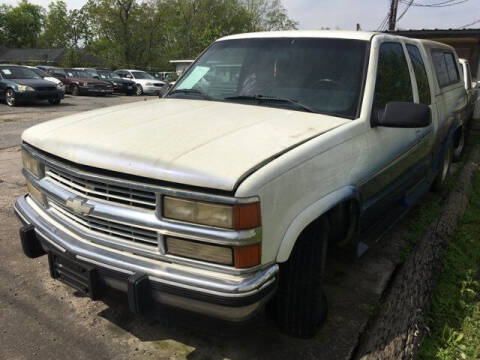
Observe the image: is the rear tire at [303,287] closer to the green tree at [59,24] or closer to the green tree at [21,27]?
the green tree at [59,24]

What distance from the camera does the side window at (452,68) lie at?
5199mm

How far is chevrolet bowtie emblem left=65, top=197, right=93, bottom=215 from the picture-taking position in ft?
7.04

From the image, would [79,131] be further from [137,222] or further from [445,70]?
[445,70]

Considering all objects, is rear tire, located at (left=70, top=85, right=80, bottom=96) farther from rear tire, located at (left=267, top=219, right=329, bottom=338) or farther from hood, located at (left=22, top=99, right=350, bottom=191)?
rear tire, located at (left=267, top=219, right=329, bottom=338)

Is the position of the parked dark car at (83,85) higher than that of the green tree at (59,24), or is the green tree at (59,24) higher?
the green tree at (59,24)

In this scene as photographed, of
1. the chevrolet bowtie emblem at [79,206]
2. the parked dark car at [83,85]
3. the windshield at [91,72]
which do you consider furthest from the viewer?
the windshield at [91,72]

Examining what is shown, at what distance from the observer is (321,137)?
230cm

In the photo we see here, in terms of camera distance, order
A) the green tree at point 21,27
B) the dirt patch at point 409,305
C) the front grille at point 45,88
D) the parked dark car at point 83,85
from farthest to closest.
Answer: the green tree at point 21,27 < the parked dark car at point 83,85 < the front grille at point 45,88 < the dirt patch at point 409,305

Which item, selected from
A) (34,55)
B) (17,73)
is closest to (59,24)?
(34,55)

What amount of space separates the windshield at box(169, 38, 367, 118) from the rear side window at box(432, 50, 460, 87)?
1.96m

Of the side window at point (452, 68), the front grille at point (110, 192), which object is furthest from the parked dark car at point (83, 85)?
the front grille at point (110, 192)

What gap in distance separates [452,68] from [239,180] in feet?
15.6

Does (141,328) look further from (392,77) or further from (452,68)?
(452,68)

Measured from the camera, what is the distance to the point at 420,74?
3848mm
